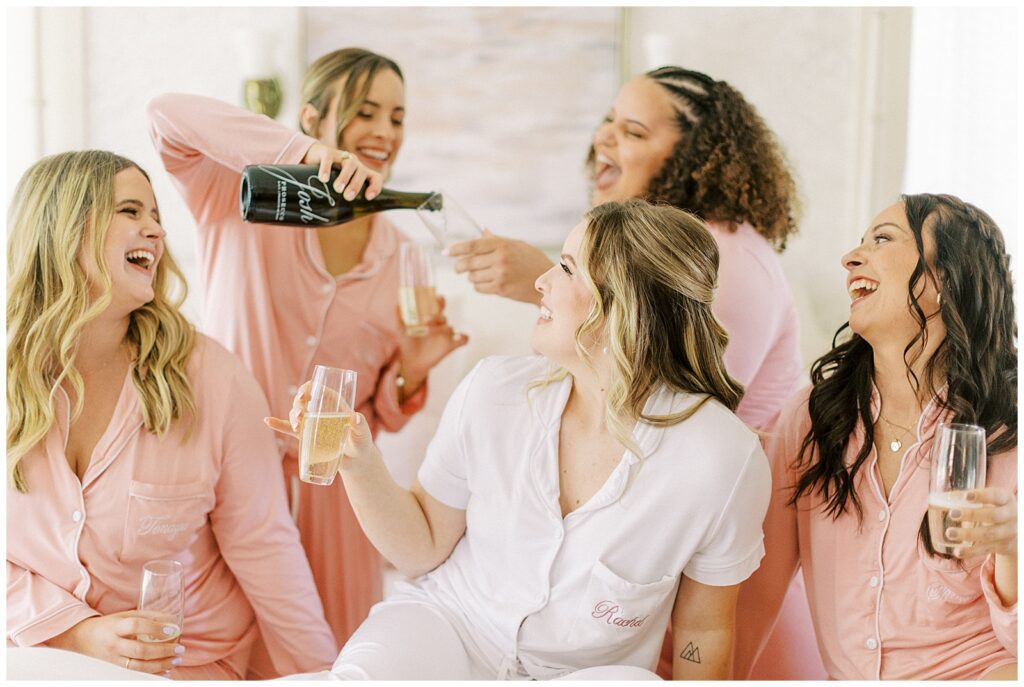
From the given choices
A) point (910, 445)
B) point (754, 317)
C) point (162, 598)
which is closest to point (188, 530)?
point (162, 598)

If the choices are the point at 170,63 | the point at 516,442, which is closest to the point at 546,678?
the point at 516,442

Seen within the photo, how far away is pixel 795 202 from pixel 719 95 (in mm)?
351

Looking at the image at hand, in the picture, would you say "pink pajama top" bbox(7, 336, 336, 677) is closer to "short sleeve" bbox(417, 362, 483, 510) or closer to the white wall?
"short sleeve" bbox(417, 362, 483, 510)

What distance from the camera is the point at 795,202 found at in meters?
2.38

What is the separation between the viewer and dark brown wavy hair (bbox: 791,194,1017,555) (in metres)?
1.67

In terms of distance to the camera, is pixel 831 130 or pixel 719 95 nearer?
pixel 719 95

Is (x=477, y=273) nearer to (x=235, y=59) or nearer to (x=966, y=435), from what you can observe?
(x=966, y=435)

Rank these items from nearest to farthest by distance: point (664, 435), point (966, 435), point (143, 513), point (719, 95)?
point (966, 435), point (664, 435), point (143, 513), point (719, 95)

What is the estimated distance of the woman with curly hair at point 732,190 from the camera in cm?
209

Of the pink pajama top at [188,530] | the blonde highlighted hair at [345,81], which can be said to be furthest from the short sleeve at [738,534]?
the blonde highlighted hair at [345,81]

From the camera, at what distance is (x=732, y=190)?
2.18 meters

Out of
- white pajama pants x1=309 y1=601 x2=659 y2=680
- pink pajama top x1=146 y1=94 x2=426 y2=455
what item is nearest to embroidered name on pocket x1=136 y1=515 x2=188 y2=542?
white pajama pants x1=309 y1=601 x2=659 y2=680

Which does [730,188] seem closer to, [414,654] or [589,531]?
[589,531]

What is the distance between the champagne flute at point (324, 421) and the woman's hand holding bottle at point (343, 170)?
0.47 metres
